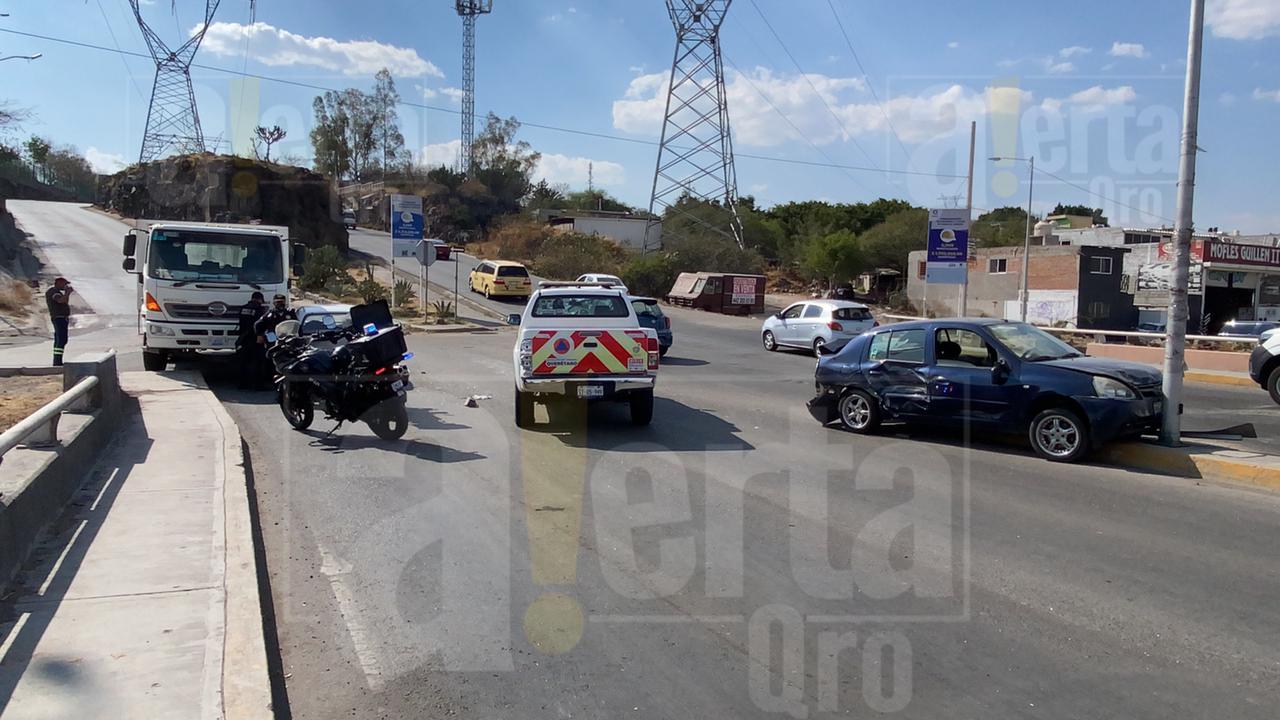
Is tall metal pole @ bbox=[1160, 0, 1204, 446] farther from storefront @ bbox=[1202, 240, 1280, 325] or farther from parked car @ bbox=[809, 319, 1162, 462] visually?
storefront @ bbox=[1202, 240, 1280, 325]

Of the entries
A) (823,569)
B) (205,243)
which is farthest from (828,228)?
(823,569)

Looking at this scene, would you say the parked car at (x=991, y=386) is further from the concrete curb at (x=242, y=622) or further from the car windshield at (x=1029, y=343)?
the concrete curb at (x=242, y=622)

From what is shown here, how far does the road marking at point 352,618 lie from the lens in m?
4.45

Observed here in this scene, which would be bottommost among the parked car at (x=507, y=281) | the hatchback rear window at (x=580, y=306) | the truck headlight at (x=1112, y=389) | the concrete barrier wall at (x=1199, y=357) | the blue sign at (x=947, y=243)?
the concrete barrier wall at (x=1199, y=357)

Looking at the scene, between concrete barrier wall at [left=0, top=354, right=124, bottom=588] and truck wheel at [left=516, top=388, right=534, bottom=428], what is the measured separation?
4.50m

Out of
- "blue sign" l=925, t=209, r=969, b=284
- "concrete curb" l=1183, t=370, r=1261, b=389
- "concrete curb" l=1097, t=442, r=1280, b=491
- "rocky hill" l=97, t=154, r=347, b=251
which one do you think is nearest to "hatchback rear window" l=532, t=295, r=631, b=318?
"concrete curb" l=1097, t=442, r=1280, b=491

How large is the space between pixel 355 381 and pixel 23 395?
492cm

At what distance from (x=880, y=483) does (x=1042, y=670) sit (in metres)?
4.03

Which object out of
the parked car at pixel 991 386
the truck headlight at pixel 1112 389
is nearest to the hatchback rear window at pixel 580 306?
the parked car at pixel 991 386

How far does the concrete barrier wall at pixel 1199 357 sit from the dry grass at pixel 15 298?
98.1ft

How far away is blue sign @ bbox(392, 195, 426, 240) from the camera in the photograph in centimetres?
2958

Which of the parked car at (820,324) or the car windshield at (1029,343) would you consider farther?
the parked car at (820,324)

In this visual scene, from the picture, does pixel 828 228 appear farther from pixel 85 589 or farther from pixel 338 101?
pixel 85 589

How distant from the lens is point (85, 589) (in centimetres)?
525
